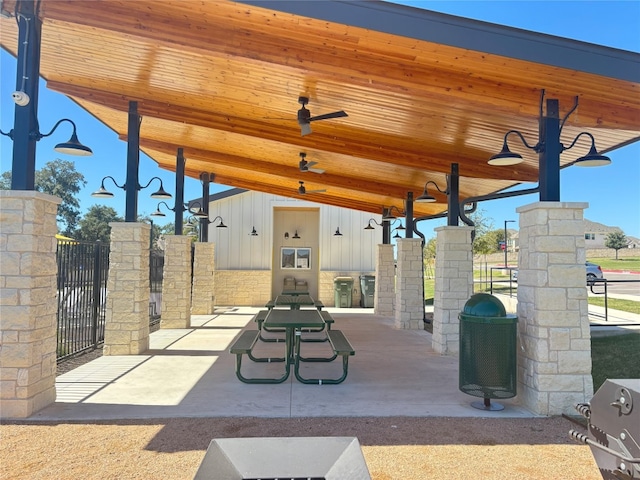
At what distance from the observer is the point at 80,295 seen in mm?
7371

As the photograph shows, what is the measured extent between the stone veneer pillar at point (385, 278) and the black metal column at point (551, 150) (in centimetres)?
880

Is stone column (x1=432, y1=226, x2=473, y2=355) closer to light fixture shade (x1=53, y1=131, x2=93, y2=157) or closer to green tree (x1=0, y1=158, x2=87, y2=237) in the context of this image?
light fixture shade (x1=53, y1=131, x2=93, y2=157)

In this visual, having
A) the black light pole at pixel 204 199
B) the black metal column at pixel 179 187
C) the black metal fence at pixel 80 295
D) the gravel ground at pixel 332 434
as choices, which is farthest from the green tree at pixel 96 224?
the gravel ground at pixel 332 434

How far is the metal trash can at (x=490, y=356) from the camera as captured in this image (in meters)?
4.81

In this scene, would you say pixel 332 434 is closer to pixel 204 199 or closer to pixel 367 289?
pixel 204 199

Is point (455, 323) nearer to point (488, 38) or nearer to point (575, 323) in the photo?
point (575, 323)

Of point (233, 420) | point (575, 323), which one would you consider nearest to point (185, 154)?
point (233, 420)

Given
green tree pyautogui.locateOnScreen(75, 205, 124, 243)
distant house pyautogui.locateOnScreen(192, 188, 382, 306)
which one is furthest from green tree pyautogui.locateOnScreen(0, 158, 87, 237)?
distant house pyautogui.locateOnScreen(192, 188, 382, 306)

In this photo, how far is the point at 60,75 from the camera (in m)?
6.59

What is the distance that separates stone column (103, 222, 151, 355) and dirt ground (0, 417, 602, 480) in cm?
330

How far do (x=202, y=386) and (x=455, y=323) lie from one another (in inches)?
182

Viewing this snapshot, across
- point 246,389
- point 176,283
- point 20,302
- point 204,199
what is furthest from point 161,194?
point 246,389

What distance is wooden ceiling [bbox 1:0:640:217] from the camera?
4305 millimetres

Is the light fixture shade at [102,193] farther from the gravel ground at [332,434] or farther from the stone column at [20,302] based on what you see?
the gravel ground at [332,434]
